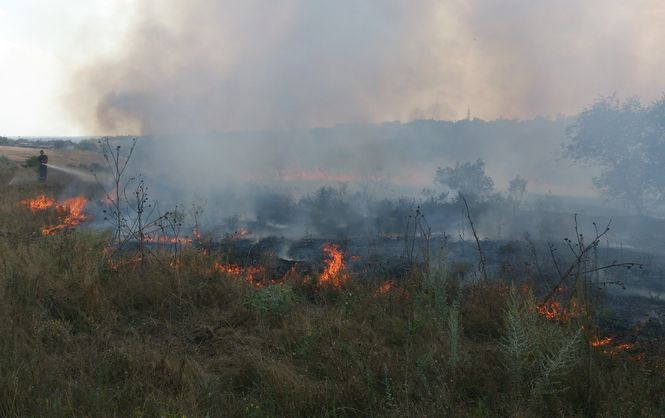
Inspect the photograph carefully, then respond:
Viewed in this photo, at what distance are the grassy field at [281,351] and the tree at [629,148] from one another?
11122 mm

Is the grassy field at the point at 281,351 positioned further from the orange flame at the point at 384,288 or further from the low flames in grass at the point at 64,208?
the low flames in grass at the point at 64,208

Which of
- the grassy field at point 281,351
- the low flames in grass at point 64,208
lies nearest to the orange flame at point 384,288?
the grassy field at point 281,351

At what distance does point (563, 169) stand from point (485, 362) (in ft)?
65.8

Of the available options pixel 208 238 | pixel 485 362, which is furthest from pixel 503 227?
pixel 485 362

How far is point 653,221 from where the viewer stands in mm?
12648

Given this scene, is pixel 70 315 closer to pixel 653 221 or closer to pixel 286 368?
pixel 286 368

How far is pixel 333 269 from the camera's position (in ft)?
21.6

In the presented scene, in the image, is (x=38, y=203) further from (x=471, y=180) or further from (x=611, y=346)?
(x=471, y=180)

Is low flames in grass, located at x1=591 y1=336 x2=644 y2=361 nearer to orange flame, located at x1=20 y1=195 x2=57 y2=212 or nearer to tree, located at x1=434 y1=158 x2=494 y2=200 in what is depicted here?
tree, located at x1=434 y1=158 x2=494 y2=200

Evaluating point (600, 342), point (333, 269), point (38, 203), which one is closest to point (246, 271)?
point (333, 269)

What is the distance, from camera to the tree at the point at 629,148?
42.8 feet

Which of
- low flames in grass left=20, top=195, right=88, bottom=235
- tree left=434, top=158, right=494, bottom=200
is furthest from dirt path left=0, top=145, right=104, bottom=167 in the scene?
tree left=434, top=158, right=494, bottom=200

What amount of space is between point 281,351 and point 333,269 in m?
2.75

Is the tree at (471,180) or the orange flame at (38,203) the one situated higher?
the tree at (471,180)
